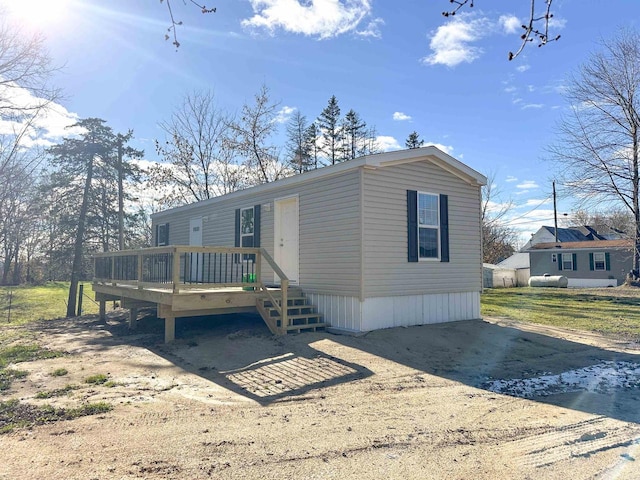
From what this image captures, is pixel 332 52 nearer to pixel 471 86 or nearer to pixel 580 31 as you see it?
pixel 471 86

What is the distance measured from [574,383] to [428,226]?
421cm

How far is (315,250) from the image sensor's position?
8891 mm

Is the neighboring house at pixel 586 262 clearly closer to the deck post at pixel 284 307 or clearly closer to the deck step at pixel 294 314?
the deck step at pixel 294 314

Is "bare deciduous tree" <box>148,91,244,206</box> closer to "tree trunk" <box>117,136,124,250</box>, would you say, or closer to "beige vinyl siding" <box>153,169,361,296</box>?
"tree trunk" <box>117,136,124,250</box>

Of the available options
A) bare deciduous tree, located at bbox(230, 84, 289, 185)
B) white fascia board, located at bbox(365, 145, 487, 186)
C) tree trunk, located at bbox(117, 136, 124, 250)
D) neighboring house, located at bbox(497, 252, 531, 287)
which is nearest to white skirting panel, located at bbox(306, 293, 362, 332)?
white fascia board, located at bbox(365, 145, 487, 186)

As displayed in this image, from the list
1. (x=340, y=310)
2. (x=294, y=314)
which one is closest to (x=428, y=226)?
(x=340, y=310)

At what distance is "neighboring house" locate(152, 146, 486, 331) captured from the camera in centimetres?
802

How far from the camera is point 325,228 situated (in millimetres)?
8688

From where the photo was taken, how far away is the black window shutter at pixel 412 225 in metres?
8.63

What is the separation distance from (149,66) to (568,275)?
2887cm

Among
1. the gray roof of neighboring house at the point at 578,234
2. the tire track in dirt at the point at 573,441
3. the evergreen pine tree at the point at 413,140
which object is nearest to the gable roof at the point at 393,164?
the tire track in dirt at the point at 573,441

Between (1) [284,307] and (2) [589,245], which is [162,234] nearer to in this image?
(1) [284,307]

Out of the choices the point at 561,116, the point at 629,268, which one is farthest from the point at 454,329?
the point at 629,268

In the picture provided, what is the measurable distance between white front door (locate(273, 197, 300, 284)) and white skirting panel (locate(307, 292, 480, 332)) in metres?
0.92
